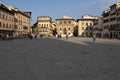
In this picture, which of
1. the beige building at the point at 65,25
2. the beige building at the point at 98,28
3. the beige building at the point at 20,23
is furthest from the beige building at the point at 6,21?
the beige building at the point at 65,25

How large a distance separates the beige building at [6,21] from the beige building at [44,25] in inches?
2209

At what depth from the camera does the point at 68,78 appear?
27.2ft

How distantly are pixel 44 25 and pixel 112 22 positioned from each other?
56.7 meters

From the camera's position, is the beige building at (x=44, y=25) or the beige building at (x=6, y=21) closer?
the beige building at (x=6, y=21)

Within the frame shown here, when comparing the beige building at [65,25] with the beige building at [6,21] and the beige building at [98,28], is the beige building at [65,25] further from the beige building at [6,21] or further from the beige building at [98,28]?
the beige building at [6,21]

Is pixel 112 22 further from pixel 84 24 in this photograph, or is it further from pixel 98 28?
pixel 84 24

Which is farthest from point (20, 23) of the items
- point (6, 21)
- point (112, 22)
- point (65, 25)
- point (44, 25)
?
point (65, 25)

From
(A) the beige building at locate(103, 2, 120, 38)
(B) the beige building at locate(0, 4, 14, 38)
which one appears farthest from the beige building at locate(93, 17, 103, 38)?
(B) the beige building at locate(0, 4, 14, 38)

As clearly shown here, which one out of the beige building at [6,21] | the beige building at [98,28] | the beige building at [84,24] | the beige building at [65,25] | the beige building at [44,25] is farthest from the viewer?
the beige building at [65,25]

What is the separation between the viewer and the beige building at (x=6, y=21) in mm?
64275

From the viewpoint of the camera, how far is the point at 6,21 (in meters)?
68.7

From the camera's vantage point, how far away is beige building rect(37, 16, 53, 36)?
433 feet

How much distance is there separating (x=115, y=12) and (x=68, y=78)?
7728cm

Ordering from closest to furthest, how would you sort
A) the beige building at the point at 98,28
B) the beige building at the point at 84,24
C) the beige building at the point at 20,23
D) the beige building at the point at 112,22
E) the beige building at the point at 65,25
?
the beige building at the point at 112,22, the beige building at the point at 20,23, the beige building at the point at 98,28, the beige building at the point at 84,24, the beige building at the point at 65,25
